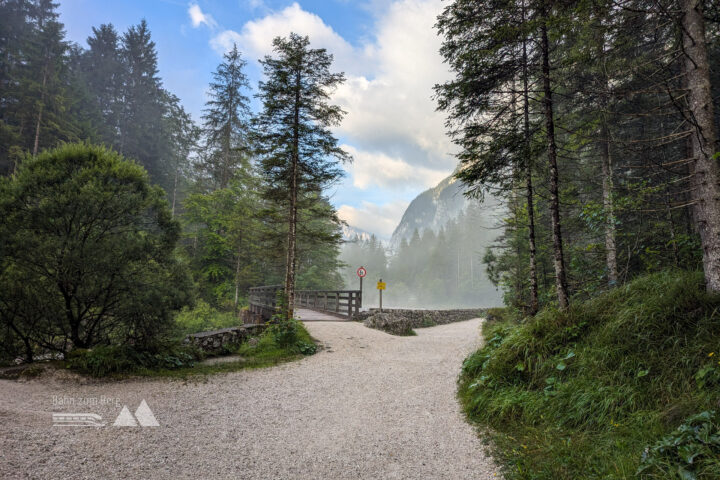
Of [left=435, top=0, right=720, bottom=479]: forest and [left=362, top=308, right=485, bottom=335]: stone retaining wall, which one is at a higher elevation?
[left=435, top=0, right=720, bottom=479]: forest

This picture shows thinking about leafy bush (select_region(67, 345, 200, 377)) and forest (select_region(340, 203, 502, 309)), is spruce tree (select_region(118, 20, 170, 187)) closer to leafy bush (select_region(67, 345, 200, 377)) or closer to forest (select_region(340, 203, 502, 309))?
leafy bush (select_region(67, 345, 200, 377))

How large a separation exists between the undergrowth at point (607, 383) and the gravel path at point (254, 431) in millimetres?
553

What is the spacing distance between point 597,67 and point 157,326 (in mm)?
10773

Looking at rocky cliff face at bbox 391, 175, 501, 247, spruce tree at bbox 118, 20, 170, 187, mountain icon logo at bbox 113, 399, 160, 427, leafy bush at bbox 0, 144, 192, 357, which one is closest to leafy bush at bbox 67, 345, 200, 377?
leafy bush at bbox 0, 144, 192, 357

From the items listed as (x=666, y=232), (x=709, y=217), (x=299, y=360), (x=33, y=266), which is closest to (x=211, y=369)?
(x=299, y=360)

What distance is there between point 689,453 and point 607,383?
4.65 ft

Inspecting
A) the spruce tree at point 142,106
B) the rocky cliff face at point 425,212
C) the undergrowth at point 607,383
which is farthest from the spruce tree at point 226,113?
the rocky cliff face at point 425,212

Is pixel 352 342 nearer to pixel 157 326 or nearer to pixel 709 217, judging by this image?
pixel 157 326

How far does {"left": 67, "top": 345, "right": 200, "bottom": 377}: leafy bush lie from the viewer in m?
5.31

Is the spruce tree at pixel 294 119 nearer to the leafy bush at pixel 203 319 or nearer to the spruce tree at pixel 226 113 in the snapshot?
the leafy bush at pixel 203 319

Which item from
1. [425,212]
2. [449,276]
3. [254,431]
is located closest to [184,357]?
[254,431]

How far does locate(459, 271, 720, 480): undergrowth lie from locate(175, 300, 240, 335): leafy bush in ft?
43.8

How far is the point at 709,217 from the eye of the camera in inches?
146

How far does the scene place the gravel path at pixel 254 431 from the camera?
280 centimetres
